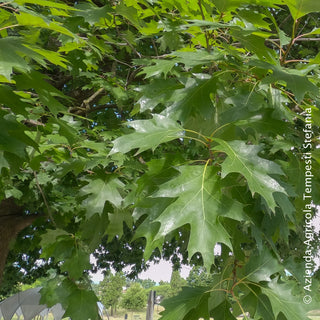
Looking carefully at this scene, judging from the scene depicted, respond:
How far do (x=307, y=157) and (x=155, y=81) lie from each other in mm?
565

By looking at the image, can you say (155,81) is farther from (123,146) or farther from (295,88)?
(295,88)

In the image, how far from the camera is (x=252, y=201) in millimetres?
1175

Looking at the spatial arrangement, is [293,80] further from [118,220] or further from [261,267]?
[118,220]

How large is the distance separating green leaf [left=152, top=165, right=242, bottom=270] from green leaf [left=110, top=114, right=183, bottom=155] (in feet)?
0.34

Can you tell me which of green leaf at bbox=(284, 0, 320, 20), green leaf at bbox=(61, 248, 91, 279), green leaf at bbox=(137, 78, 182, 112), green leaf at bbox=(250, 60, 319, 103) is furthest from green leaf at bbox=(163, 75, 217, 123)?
green leaf at bbox=(61, 248, 91, 279)

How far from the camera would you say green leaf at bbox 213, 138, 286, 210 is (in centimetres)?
99

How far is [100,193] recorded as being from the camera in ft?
6.42

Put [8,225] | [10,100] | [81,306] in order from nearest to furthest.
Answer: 1. [10,100]
2. [81,306]
3. [8,225]

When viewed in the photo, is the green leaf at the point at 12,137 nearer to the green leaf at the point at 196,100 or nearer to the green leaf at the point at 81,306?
the green leaf at the point at 196,100

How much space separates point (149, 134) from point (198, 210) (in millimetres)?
246

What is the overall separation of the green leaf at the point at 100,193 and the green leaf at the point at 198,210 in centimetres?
94

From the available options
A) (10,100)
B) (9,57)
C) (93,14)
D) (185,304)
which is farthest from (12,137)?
(93,14)

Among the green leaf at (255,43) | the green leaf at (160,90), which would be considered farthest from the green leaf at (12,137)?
the green leaf at (255,43)

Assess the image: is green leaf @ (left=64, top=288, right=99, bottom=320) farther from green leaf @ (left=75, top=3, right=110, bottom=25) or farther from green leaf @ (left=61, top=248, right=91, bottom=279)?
green leaf @ (left=75, top=3, right=110, bottom=25)
